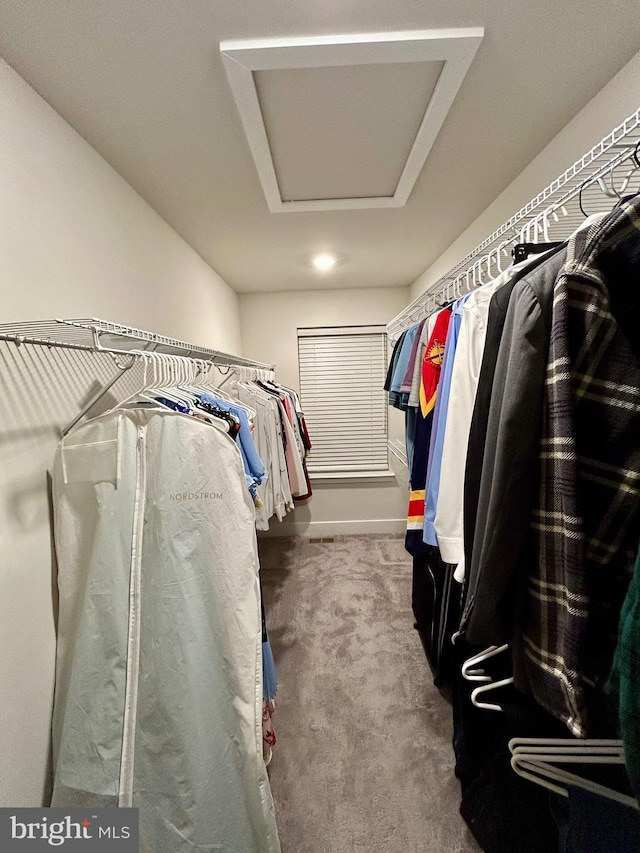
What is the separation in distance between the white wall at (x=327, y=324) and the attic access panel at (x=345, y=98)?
5.19 feet

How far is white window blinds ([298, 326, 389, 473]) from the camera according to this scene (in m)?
3.07

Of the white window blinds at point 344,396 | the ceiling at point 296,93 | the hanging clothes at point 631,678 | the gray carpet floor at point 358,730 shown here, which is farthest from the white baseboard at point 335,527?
the hanging clothes at point 631,678

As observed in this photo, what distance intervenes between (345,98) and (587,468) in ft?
3.94

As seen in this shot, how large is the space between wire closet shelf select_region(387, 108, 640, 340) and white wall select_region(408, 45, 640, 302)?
8 centimetres

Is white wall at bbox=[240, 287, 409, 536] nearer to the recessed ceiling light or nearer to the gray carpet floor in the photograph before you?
the recessed ceiling light

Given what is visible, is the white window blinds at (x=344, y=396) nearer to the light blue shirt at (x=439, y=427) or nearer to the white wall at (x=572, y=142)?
the white wall at (x=572, y=142)

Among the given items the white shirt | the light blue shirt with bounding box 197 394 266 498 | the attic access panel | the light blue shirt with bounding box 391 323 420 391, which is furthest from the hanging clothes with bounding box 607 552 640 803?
the attic access panel

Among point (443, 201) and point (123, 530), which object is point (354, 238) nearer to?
point (443, 201)

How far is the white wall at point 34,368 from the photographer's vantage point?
75 centimetres

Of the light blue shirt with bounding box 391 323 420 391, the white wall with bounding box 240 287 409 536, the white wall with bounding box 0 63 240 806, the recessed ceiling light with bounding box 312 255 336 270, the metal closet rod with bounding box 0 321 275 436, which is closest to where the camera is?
the metal closet rod with bounding box 0 321 275 436

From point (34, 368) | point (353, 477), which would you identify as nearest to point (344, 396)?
point (353, 477)

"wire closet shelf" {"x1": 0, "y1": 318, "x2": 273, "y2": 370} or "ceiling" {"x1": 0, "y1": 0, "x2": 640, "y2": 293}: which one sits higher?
"ceiling" {"x1": 0, "y1": 0, "x2": 640, "y2": 293}

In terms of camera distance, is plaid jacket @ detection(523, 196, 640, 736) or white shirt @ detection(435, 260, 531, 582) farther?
white shirt @ detection(435, 260, 531, 582)

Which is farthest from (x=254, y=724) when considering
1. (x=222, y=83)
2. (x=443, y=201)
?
(x=443, y=201)
